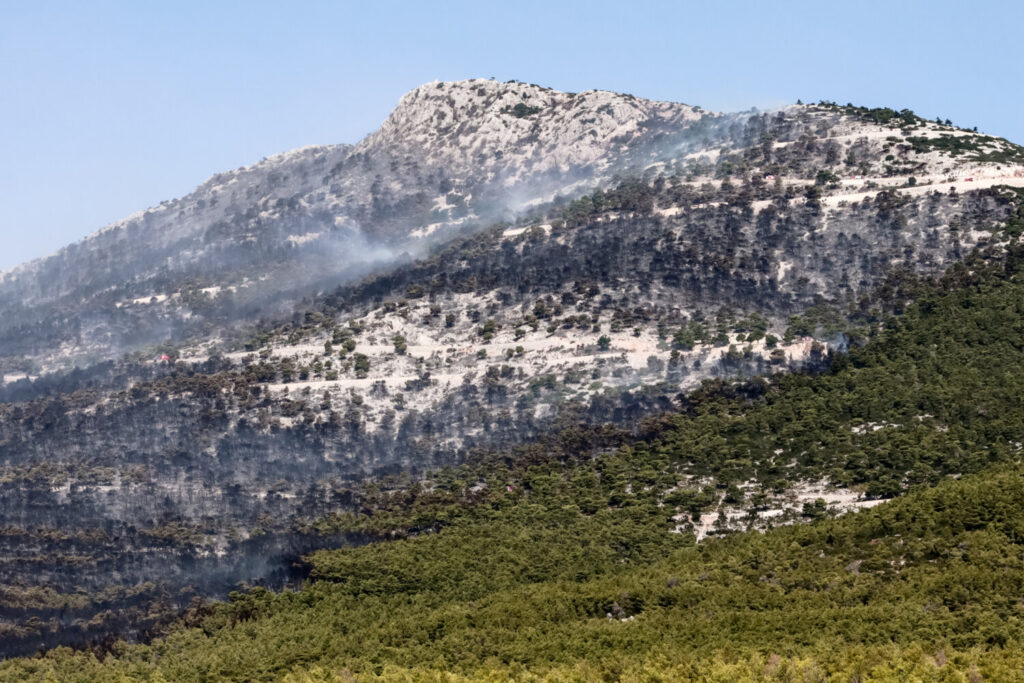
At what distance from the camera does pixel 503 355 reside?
435ft

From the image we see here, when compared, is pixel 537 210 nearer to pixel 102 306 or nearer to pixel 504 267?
pixel 504 267

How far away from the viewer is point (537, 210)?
169 metres

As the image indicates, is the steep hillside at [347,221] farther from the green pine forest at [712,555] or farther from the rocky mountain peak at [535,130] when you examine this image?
the green pine forest at [712,555]

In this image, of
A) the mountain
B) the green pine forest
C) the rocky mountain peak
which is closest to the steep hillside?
the rocky mountain peak

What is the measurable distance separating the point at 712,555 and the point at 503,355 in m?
45.7

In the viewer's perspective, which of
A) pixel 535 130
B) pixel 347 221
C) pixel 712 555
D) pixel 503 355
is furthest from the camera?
pixel 535 130

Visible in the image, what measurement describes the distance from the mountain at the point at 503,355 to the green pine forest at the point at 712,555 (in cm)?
74

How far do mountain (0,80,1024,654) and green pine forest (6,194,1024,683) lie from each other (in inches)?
29.0

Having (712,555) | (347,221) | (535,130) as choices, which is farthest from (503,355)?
(535,130)

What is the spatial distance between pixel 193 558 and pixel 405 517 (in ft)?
56.6

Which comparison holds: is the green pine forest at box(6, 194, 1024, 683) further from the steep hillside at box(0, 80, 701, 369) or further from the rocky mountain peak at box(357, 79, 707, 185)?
the rocky mountain peak at box(357, 79, 707, 185)

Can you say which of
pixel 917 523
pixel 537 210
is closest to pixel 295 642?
pixel 917 523

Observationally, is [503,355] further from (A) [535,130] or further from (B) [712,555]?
(A) [535,130]

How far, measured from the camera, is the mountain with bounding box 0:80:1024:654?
10650 centimetres
